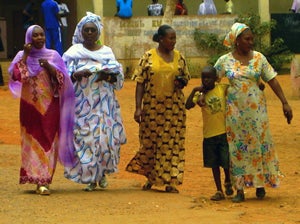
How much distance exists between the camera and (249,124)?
9398mm

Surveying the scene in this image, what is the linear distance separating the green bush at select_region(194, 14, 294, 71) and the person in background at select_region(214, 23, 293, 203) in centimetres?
1611

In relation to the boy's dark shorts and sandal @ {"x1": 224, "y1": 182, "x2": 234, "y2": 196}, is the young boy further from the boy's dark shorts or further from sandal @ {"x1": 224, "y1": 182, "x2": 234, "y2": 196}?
sandal @ {"x1": 224, "y1": 182, "x2": 234, "y2": 196}

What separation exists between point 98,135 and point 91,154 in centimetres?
19

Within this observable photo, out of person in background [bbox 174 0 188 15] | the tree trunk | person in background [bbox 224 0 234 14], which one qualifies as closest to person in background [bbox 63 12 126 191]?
the tree trunk

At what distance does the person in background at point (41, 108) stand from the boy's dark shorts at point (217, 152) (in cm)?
133

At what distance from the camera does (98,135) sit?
32.7 ft

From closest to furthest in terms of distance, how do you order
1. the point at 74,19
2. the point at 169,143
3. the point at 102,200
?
1. the point at 102,200
2. the point at 169,143
3. the point at 74,19

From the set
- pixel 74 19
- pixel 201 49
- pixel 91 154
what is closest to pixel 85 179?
pixel 91 154

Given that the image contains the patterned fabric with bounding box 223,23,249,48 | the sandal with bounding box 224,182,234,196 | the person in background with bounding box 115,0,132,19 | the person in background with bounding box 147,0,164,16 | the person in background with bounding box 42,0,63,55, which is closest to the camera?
the patterned fabric with bounding box 223,23,249,48

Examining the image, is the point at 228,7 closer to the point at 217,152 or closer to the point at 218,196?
the point at 217,152

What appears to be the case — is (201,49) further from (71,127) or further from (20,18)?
(71,127)

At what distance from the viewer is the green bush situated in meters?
25.8

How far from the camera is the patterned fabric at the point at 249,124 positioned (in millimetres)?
9375

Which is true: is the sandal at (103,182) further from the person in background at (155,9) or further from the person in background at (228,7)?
the person in background at (228,7)
